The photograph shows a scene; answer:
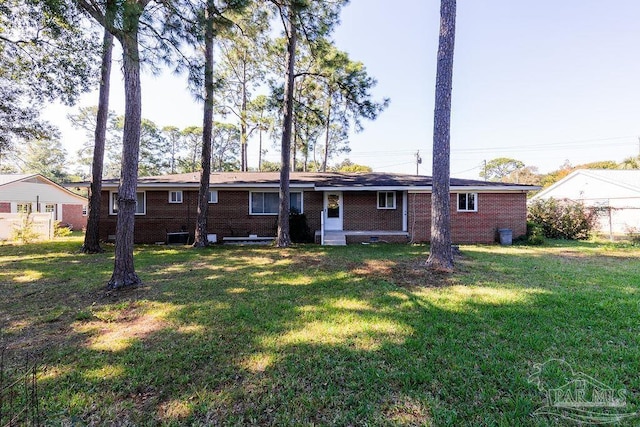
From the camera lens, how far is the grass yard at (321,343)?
2346 mm

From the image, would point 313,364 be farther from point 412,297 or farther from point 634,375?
point 634,375

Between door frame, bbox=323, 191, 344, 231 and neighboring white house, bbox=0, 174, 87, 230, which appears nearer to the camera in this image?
door frame, bbox=323, 191, 344, 231

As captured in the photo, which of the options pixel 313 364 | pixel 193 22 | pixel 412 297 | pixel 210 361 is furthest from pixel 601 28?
pixel 210 361

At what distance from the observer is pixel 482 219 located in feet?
41.8

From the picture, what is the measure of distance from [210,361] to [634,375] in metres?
4.12

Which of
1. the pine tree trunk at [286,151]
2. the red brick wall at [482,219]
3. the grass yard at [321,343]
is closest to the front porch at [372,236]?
the red brick wall at [482,219]

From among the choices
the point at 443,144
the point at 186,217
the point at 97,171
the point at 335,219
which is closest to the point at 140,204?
the point at 186,217

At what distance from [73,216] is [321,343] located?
3306 centimetres

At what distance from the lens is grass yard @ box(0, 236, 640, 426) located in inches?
92.4

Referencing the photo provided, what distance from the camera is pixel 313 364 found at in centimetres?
295

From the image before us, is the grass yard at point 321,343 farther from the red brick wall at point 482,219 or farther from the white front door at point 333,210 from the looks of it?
the white front door at point 333,210

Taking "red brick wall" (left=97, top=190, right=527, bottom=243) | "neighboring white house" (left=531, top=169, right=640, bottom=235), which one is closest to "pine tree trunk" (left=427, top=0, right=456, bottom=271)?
"red brick wall" (left=97, top=190, right=527, bottom=243)

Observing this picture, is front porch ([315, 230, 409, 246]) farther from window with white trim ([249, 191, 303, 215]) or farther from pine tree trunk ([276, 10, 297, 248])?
pine tree trunk ([276, 10, 297, 248])
